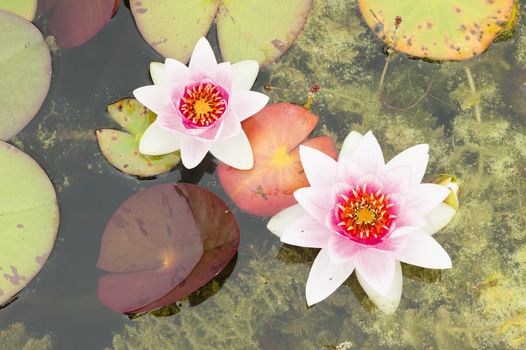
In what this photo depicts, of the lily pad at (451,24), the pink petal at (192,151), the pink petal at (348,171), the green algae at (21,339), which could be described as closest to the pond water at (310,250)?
the green algae at (21,339)

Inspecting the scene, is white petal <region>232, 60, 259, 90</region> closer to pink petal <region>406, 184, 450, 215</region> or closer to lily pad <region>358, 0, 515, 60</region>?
lily pad <region>358, 0, 515, 60</region>

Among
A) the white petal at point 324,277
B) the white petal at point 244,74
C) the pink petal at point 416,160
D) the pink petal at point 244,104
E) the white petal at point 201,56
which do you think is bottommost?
the white petal at point 324,277

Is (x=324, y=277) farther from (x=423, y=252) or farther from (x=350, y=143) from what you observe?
(x=350, y=143)

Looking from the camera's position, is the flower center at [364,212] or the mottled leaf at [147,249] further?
the mottled leaf at [147,249]

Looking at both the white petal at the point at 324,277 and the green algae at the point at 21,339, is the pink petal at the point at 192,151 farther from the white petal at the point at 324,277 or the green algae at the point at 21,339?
the green algae at the point at 21,339

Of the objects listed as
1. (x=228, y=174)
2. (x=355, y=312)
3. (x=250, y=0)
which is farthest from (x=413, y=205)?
(x=250, y=0)

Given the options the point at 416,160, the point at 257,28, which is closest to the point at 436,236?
the point at 416,160
